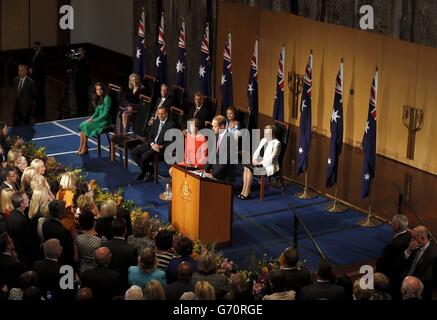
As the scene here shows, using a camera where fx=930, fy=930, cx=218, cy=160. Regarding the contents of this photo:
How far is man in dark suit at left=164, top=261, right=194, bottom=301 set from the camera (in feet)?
26.5

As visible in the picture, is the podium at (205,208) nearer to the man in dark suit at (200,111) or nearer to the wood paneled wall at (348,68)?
the man in dark suit at (200,111)

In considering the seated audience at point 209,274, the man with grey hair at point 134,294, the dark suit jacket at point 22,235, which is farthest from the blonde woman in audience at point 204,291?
the dark suit jacket at point 22,235

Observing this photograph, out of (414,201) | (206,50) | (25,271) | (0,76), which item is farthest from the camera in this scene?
(0,76)

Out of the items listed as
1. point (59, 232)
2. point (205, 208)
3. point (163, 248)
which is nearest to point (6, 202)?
point (59, 232)

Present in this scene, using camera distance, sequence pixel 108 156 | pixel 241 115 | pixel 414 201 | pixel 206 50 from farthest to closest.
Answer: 1. pixel 206 50
2. pixel 108 156
3. pixel 241 115
4. pixel 414 201

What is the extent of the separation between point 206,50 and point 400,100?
3734 millimetres

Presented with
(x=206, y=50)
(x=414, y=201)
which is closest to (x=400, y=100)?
(x=414, y=201)

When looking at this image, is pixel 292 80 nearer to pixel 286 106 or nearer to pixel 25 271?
pixel 286 106

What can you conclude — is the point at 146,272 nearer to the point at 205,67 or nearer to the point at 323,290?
the point at 323,290

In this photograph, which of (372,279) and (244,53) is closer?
Result: (372,279)

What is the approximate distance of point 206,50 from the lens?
17.1 meters

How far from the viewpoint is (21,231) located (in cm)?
972

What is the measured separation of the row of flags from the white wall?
15.4 ft

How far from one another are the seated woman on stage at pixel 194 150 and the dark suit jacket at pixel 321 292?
17.9ft
